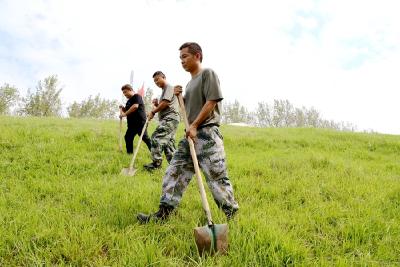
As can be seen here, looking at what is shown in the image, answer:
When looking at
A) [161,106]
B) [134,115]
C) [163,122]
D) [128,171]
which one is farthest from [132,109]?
[128,171]

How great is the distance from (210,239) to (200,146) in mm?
1046

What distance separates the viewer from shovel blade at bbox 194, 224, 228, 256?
106 inches

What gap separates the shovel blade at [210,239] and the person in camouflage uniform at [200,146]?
0.63m

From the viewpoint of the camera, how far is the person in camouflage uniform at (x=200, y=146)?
10.9 ft

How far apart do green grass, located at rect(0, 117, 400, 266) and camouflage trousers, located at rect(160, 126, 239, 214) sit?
0.27 metres

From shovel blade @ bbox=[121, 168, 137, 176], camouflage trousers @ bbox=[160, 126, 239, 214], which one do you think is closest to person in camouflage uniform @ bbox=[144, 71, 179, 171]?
shovel blade @ bbox=[121, 168, 137, 176]

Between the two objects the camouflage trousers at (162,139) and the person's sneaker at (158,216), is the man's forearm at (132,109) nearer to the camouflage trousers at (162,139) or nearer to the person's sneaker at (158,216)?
the camouflage trousers at (162,139)

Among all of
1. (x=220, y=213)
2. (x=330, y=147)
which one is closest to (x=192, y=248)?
(x=220, y=213)

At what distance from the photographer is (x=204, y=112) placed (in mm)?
3287

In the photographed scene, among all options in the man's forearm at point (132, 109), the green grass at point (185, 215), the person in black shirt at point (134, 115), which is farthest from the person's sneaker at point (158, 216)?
the man's forearm at point (132, 109)

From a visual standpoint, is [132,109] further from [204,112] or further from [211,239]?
[211,239]

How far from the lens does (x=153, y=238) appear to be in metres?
2.93

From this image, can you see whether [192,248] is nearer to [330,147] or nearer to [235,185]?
[235,185]

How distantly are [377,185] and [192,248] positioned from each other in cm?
396
